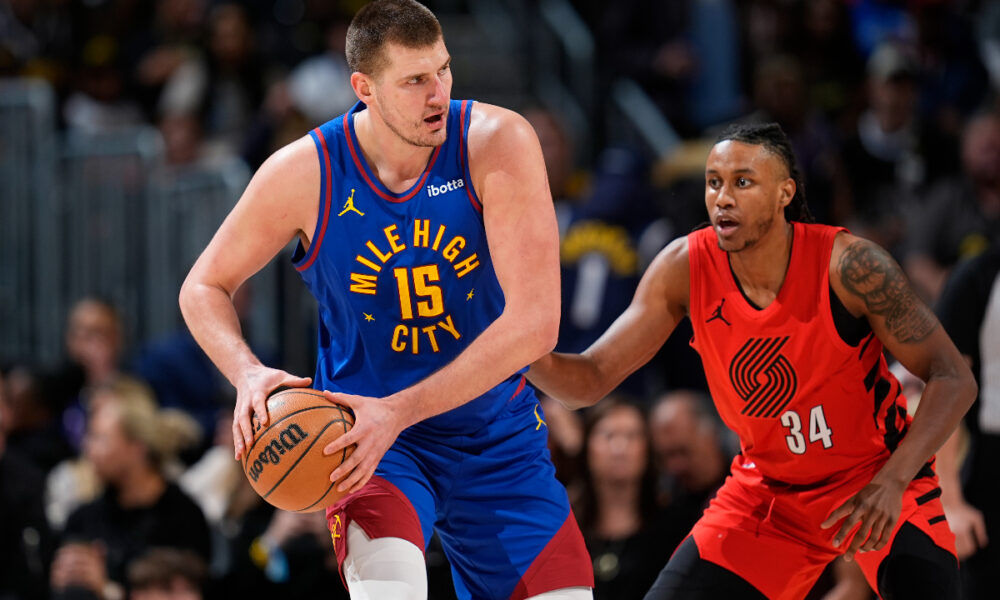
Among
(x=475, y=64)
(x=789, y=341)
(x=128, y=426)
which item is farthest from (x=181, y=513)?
(x=475, y=64)

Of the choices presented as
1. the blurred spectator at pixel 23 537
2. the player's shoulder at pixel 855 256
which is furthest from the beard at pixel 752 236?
the blurred spectator at pixel 23 537

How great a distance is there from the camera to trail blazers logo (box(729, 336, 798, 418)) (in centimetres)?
433

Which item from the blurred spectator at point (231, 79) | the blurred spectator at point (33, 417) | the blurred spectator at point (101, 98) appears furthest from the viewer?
the blurred spectator at point (101, 98)

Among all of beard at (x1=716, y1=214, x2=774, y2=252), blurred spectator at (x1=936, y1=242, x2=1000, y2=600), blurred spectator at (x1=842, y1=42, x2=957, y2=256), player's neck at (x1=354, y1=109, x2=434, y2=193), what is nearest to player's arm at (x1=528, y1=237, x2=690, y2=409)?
beard at (x1=716, y1=214, x2=774, y2=252)

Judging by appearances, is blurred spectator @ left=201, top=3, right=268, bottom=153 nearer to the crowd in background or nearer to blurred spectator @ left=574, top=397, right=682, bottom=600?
the crowd in background

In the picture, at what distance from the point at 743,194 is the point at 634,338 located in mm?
649

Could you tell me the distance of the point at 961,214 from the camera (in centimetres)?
772

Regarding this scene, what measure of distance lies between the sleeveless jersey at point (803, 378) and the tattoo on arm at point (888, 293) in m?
0.09

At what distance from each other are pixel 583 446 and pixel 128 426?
8.30 ft

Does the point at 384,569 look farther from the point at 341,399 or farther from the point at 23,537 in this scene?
the point at 23,537

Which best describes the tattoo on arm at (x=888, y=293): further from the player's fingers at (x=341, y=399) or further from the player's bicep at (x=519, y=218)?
the player's fingers at (x=341, y=399)

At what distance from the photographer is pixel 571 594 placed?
13.5 ft

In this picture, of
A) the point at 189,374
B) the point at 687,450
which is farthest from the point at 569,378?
the point at 189,374

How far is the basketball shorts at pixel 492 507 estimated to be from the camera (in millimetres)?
4102
